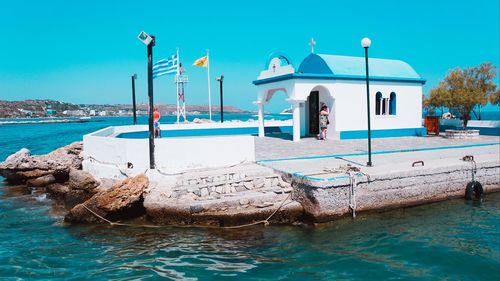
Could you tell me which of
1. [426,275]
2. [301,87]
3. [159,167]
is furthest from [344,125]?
[426,275]

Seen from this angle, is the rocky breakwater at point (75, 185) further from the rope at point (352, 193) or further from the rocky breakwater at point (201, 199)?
the rope at point (352, 193)

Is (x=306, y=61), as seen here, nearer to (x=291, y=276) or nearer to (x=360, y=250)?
(x=360, y=250)

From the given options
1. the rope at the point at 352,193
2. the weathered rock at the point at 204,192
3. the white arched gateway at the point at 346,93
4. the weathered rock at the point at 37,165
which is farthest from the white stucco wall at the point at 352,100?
the weathered rock at the point at 37,165

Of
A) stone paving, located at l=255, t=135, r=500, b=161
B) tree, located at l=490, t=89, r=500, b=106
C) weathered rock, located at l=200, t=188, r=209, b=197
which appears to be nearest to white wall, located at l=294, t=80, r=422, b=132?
stone paving, located at l=255, t=135, r=500, b=161

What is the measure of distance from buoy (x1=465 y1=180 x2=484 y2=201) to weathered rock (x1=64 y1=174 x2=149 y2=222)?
9500mm

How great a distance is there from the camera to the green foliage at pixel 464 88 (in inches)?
781

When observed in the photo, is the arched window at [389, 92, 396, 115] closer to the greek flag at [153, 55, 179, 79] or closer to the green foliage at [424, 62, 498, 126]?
the green foliage at [424, 62, 498, 126]

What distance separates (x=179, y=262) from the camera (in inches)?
290

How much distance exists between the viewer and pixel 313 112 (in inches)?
773

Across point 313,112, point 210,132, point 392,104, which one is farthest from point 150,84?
point 392,104

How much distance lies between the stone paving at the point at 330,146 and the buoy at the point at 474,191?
11.9 feet

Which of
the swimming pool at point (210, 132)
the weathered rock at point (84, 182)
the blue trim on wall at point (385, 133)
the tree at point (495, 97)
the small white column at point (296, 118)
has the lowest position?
the weathered rock at point (84, 182)

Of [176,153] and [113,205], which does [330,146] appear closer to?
[176,153]

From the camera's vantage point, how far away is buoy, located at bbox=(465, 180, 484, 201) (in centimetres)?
1131
